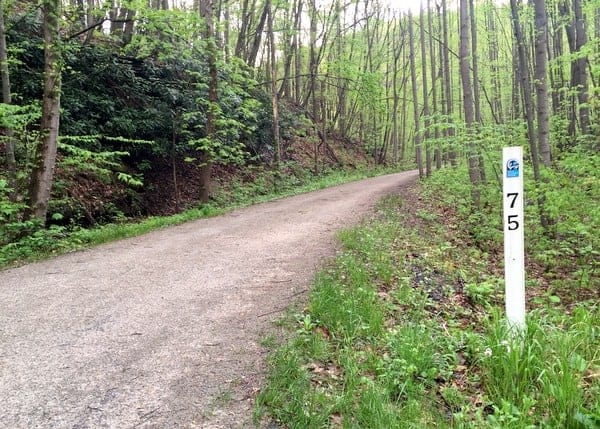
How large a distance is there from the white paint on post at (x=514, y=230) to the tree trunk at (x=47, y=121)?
25.8ft

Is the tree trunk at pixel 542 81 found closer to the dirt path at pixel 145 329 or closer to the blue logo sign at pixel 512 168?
the dirt path at pixel 145 329

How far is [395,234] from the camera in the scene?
812cm

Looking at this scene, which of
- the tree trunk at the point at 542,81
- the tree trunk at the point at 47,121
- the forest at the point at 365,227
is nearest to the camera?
the forest at the point at 365,227

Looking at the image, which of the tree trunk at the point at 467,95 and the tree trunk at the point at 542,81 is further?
the tree trunk at the point at 467,95

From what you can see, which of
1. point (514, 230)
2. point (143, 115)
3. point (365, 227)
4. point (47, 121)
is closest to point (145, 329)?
point (514, 230)

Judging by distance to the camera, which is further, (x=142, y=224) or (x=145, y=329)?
(x=142, y=224)

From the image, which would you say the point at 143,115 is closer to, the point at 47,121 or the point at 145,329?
the point at 47,121

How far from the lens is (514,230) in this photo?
10.9 feet

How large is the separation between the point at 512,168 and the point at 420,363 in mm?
1722

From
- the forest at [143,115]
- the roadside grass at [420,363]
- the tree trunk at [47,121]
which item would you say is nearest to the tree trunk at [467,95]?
the forest at [143,115]

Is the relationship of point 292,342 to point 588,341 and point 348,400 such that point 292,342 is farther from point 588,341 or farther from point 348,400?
point 588,341

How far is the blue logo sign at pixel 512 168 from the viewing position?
3332 mm

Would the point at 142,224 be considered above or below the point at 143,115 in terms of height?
below

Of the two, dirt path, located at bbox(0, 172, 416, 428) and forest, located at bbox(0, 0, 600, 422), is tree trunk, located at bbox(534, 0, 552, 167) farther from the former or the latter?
dirt path, located at bbox(0, 172, 416, 428)
